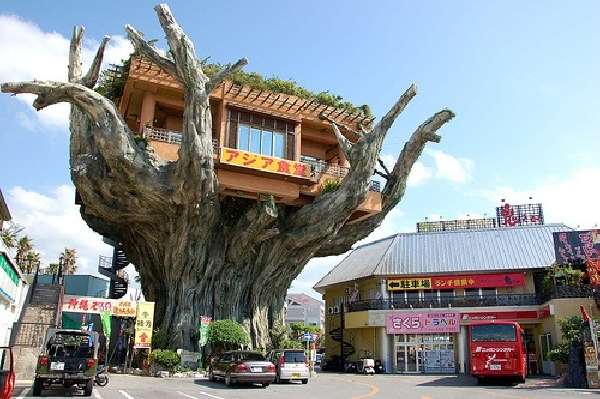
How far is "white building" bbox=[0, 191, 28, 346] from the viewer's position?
70.3 ft

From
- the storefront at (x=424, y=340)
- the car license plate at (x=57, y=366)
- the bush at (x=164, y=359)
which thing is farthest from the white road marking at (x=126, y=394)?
the storefront at (x=424, y=340)

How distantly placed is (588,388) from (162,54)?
23.5 m

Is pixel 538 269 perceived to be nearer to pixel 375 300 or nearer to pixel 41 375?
pixel 375 300

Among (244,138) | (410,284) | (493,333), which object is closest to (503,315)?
(410,284)

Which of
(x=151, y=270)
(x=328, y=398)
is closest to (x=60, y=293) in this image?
(x=151, y=270)

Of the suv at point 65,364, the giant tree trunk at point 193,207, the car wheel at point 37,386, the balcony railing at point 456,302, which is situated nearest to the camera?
the suv at point 65,364

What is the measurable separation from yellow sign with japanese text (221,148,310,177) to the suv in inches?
559

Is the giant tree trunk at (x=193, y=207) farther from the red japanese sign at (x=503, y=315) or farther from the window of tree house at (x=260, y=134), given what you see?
the red japanese sign at (x=503, y=315)

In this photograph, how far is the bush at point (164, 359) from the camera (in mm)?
25094

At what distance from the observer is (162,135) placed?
28.4 meters

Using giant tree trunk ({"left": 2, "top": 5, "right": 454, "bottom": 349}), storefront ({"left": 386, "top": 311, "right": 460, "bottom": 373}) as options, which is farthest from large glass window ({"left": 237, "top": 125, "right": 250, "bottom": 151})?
storefront ({"left": 386, "top": 311, "right": 460, "bottom": 373})

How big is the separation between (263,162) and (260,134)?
2.62 m

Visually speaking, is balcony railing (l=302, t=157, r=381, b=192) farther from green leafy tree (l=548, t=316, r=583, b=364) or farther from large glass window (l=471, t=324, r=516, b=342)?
green leafy tree (l=548, t=316, r=583, b=364)

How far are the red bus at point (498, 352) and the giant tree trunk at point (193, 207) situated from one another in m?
10.3
